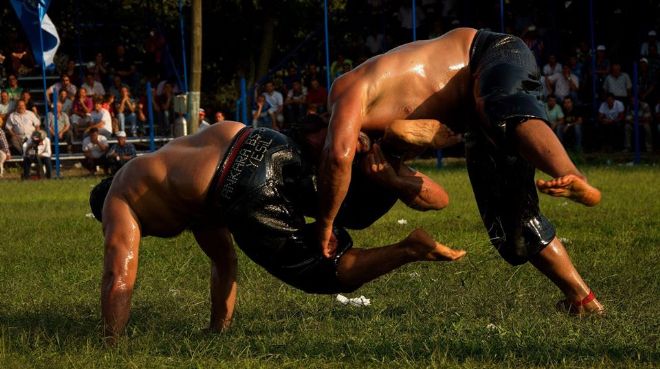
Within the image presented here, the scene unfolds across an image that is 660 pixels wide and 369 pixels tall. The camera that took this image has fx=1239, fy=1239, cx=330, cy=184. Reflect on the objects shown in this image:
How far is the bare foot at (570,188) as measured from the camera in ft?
17.2

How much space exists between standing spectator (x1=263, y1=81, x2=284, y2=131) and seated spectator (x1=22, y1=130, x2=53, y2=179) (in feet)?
14.6

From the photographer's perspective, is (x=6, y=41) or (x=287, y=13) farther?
(x=287, y=13)

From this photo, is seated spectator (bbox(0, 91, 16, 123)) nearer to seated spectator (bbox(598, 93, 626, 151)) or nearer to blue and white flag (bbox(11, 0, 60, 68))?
blue and white flag (bbox(11, 0, 60, 68))

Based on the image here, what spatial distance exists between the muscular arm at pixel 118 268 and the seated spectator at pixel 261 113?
18579 mm

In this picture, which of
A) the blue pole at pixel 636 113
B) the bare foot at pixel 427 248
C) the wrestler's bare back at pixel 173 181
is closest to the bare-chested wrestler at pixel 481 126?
the bare foot at pixel 427 248

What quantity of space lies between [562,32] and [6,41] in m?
13.5

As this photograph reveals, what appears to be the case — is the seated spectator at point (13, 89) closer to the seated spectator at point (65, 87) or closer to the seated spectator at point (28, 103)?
the seated spectator at point (28, 103)

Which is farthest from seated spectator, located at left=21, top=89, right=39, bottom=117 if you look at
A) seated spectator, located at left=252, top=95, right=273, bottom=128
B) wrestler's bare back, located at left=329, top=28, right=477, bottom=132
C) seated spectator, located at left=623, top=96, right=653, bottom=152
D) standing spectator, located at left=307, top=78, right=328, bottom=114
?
wrestler's bare back, located at left=329, top=28, right=477, bottom=132

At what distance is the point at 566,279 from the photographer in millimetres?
6613

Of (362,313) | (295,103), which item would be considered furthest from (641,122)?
(362,313)

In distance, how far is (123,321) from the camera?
19.9 feet

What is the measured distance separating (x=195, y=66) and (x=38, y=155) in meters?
3.59

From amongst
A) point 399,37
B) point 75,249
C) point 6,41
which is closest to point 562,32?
point 399,37

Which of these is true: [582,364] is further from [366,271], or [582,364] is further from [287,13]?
[287,13]
